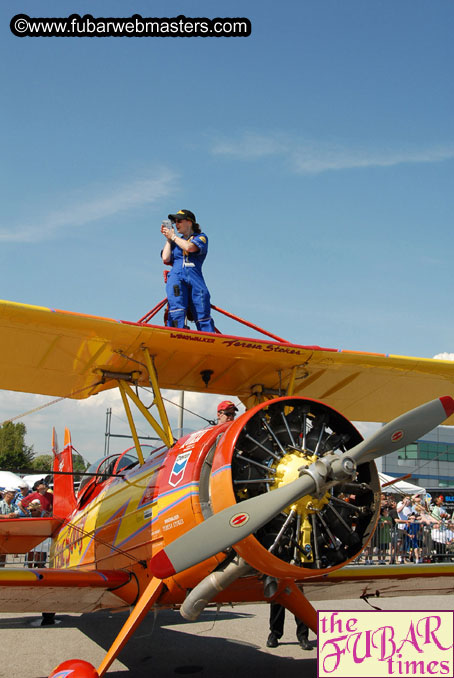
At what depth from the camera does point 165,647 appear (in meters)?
7.06

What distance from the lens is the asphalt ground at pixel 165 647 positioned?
5922mm

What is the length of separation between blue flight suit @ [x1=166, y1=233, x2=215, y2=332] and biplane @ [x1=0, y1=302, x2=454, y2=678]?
522 millimetres

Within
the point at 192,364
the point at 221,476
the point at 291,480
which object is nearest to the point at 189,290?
the point at 192,364

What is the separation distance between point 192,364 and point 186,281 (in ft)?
3.05

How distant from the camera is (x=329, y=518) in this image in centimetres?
457

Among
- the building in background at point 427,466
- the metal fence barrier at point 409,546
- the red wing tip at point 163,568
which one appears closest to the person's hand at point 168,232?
the red wing tip at point 163,568

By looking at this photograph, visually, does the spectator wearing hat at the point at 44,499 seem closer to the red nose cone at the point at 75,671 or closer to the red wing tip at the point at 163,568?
the red nose cone at the point at 75,671

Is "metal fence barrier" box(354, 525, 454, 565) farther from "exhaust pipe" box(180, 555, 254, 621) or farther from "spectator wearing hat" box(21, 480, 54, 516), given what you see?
"exhaust pipe" box(180, 555, 254, 621)

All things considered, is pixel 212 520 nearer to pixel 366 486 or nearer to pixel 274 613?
pixel 366 486

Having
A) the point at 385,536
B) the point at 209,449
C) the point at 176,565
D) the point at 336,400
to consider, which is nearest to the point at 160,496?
the point at 209,449

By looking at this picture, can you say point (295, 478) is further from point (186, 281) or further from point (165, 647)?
point (165, 647)

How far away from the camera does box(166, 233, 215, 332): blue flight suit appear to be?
6.72m

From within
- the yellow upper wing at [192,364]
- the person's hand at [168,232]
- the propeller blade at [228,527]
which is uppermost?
the person's hand at [168,232]

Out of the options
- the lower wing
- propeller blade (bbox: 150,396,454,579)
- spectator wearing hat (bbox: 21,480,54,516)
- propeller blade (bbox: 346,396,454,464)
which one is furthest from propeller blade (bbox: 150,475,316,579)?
spectator wearing hat (bbox: 21,480,54,516)
